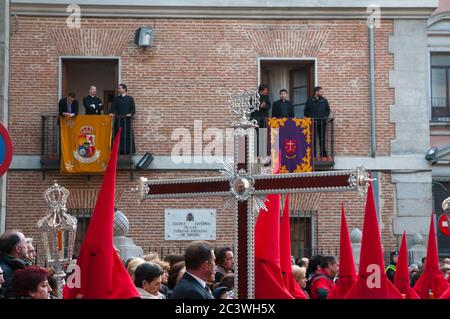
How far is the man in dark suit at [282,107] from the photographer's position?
70.7ft

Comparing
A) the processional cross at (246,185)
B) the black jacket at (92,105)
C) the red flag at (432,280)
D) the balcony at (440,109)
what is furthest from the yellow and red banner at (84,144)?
the processional cross at (246,185)

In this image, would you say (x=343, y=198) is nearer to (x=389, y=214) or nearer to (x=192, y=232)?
(x=389, y=214)

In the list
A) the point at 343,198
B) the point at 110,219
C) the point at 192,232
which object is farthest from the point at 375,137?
the point at 110,219

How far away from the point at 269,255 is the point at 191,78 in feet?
47.1

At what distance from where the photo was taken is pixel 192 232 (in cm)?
2136

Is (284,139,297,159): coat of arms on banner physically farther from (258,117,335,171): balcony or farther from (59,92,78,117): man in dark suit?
(59,92,78,117): man in dark suit

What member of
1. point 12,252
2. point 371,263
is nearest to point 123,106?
point 12,252

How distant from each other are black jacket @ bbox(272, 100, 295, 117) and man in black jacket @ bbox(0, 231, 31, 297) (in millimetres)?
13022

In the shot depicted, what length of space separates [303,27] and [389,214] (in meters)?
4.12

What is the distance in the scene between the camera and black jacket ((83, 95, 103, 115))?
2148 cm

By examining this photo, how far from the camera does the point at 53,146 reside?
850 inches

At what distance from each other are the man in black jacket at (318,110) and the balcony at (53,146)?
3.51 m

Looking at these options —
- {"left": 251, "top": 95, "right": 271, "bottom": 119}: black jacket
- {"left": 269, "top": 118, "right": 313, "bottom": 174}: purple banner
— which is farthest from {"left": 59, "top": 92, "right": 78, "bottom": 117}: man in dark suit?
{"left": 269, "top": 118, "right": 313, "bottom": 174}: purple banner

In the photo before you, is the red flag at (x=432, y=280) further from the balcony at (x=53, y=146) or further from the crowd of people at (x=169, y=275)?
the balcony at (x=53, y=146)
